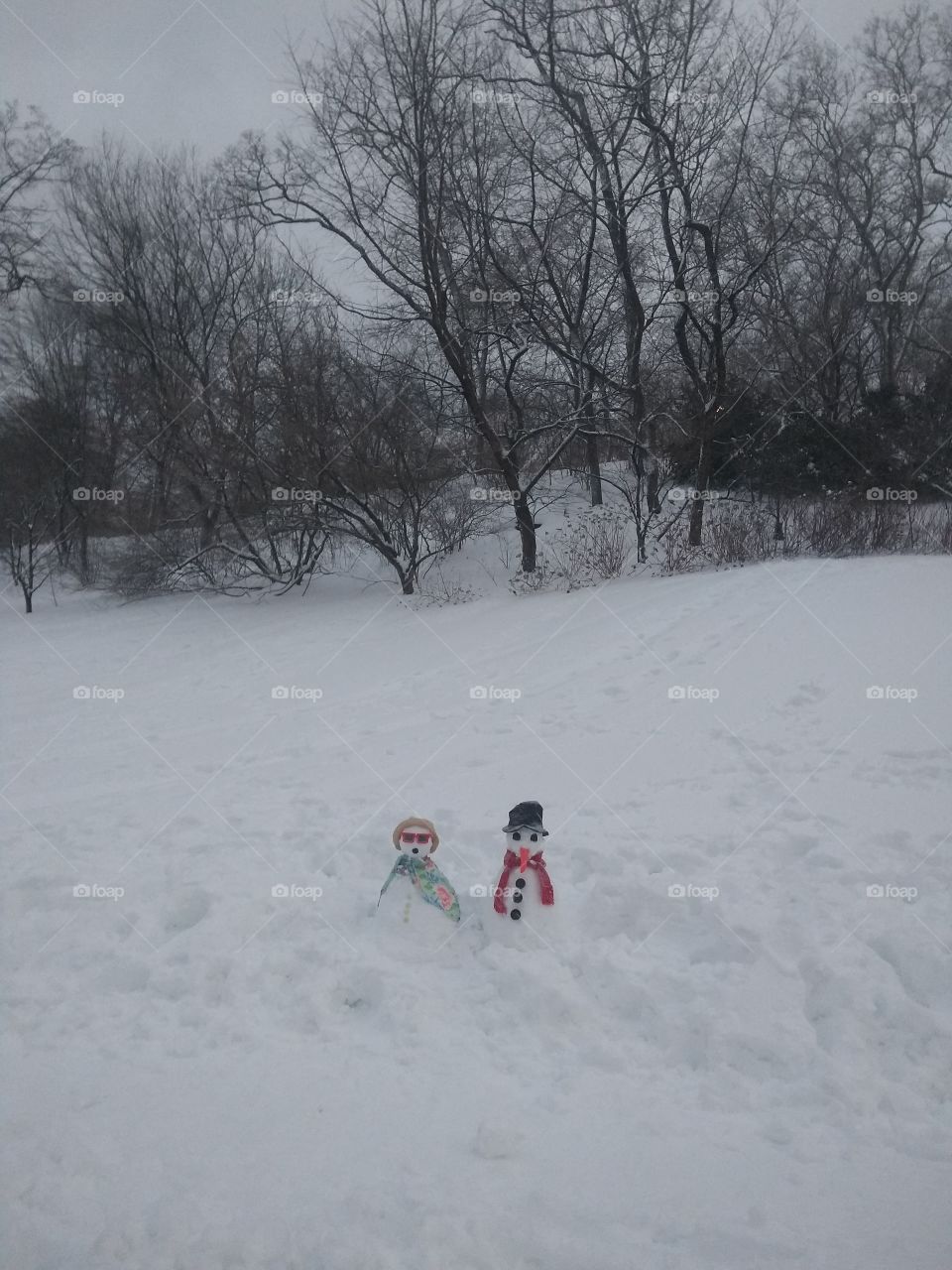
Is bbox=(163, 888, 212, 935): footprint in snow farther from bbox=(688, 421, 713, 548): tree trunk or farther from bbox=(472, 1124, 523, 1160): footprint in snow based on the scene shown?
bbox=(688, 421, 713, 548): tree trunk

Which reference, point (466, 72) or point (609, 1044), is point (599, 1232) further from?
point (466, 72)

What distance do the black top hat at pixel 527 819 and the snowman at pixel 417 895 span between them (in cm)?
42

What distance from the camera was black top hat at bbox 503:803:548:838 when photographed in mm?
3867

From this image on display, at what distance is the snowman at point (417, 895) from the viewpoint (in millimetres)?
3822

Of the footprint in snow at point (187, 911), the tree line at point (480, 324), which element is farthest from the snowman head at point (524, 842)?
the tree line at point (480, 324)

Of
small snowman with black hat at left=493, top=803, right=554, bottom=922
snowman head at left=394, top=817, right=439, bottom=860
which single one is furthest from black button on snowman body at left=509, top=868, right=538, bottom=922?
snowman head at left=394, top=817, right=439, bottom=860

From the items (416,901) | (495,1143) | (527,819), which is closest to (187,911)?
(416,901)

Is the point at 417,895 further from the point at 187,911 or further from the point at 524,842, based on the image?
the point at 187,911

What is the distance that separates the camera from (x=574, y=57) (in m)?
13.4

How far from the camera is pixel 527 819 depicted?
3896 mm

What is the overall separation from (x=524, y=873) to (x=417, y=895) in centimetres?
57

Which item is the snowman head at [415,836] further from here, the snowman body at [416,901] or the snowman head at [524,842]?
the snowman head at [524,842]

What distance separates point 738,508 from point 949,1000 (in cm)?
1189

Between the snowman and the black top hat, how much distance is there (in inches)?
16.4
